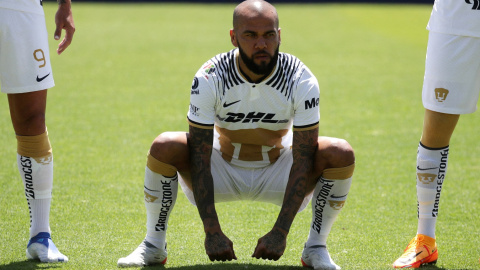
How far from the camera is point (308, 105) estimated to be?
3.71 metres

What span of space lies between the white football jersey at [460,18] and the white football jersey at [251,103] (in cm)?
85

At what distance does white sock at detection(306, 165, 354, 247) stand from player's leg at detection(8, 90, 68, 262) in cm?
148

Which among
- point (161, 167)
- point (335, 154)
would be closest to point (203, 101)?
point (161, 167)

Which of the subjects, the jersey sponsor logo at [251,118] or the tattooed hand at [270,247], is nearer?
the tattooed hand at [270,247]

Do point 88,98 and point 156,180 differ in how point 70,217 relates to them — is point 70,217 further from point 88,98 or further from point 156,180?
point 88,98

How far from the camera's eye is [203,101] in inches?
147

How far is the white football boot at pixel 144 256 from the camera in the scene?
387 centimetres

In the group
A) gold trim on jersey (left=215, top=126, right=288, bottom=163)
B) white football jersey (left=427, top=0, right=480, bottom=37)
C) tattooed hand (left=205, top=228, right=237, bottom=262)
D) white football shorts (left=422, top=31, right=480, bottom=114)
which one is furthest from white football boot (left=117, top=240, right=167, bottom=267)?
white football jersey (left=427, top=0, right=480, bottom=37)

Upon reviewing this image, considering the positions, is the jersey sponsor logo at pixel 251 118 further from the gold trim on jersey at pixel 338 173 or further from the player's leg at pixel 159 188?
the gold trim on jersey at pixel 338 173

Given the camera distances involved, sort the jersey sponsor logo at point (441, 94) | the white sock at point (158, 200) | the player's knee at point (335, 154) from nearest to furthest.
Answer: the player's knee at point (335, 154) → the white sock at point (158, 200) → the jersey sponsor logo at point (441, 94)

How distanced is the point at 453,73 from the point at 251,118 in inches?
46.8

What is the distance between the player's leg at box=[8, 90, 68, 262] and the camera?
13.1 feet

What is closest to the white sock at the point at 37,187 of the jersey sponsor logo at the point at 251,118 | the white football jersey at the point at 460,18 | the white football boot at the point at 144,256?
the white football boot at the point at 144,256

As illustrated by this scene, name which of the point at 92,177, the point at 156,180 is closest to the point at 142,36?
the point at 92,177
